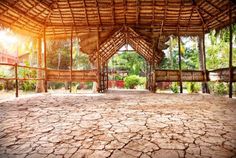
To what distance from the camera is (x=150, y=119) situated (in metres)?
4.31

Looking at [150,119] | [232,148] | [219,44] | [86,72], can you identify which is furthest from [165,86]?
[232,148]

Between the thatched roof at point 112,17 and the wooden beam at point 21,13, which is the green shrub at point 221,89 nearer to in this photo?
the thatched roof at point 112,17

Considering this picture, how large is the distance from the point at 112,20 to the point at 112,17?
0.99 ft

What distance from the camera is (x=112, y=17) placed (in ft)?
37.1

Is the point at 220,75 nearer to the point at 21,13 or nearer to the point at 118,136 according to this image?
the point at 118,136

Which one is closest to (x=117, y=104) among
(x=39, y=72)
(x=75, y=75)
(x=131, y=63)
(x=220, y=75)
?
(x=220, y=75)

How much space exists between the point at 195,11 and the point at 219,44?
10.4m

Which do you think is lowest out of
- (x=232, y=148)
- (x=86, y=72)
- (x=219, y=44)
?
(x=232, y=148)

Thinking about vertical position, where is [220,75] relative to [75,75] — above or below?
below

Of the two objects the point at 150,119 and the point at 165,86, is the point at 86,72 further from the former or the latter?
the point at 165,86

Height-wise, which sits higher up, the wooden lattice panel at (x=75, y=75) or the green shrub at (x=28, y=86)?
the wooden lattice panel at (x=75, y=75)

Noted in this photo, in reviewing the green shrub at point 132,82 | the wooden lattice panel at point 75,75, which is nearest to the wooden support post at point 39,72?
the wooden lattice panel at point 75,75

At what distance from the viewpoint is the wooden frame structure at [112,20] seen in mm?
9844

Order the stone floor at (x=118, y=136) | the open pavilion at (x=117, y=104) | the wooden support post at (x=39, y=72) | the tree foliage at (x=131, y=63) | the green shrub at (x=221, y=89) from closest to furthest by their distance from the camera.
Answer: the stone floor at (x=118, y=136), the open pavilion at (x=117, y=104), the wooden support post at (x=39, y=72), the green shrub at (x=221, y=89), the tree foliage at (x=131, y=63)
